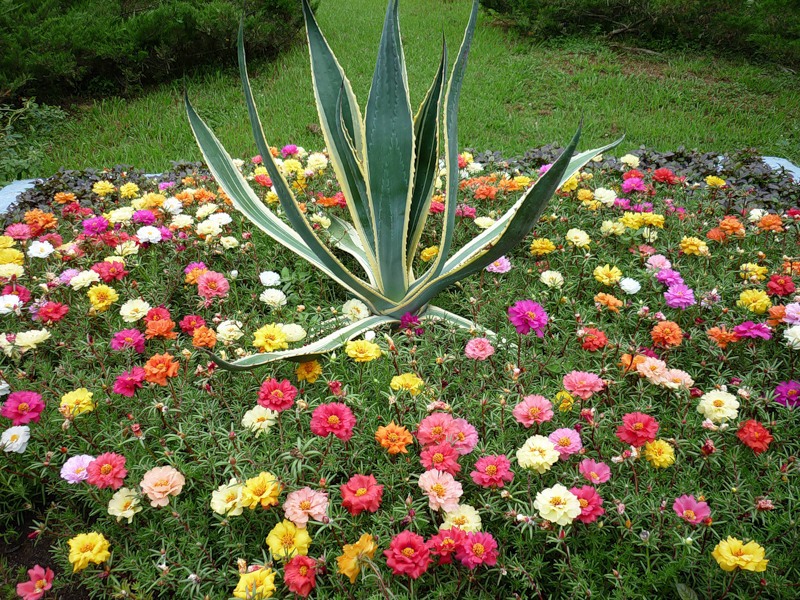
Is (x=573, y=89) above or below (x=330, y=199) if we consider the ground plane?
below

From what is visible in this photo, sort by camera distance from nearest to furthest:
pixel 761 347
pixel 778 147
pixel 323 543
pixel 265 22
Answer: pixel 323 543, pixel 761 347, pixel 778 147, pixel 265 22

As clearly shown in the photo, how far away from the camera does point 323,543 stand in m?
1.29

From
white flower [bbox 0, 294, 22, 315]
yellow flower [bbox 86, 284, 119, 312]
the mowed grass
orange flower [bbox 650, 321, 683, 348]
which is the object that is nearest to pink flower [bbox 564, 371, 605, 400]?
orange flower [bbox 650, 321, 683, 348]

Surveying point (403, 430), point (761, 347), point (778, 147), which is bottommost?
point (778, 147)

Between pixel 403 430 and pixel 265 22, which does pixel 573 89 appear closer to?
pixel 265 22

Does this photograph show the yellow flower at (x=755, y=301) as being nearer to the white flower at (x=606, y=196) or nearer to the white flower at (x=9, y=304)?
the white flower at (x=606, y=196)

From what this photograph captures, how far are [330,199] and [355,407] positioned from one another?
3.61 ft

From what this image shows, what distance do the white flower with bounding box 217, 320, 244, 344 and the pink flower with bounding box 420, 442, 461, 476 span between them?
2.30 ft

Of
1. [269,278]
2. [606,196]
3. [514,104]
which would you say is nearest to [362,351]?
[269,278]

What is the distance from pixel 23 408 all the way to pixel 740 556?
1554 millimetres

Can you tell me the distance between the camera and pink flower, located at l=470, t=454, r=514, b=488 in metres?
1.27

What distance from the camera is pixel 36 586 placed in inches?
47.7

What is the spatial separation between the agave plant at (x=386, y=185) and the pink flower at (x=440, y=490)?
506 millimetres

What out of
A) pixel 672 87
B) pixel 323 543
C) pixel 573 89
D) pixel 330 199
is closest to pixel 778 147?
pixel 672 87
